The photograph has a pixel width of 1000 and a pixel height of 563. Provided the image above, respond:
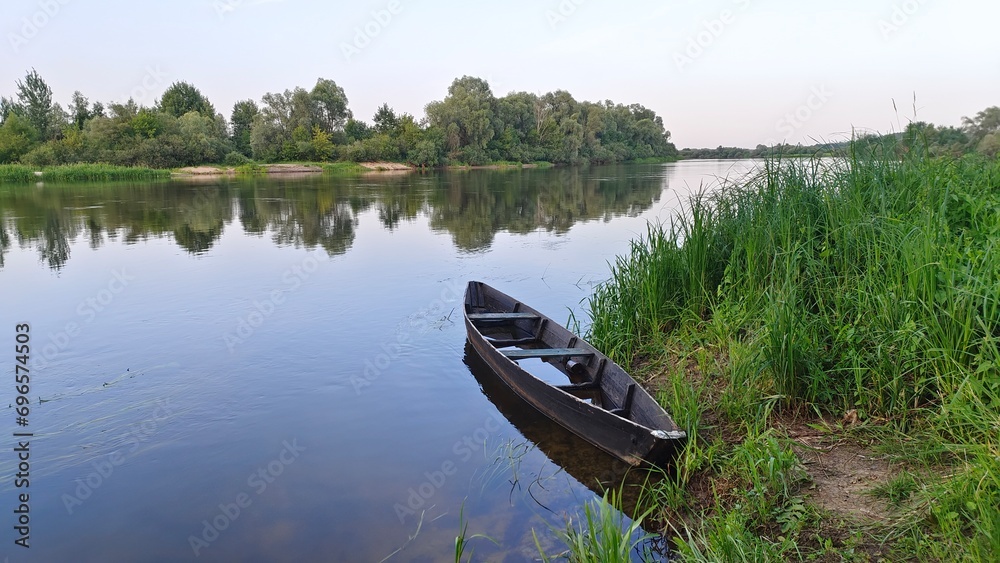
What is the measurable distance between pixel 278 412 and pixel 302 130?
61454mm

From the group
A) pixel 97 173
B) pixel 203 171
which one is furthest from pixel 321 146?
pixel 97 173

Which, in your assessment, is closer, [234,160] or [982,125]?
[982,125]

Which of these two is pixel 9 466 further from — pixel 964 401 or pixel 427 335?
pixel 964 401

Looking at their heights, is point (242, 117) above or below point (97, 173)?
above

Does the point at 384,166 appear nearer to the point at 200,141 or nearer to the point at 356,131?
the point at 356,131

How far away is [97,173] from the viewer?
45.3 meters

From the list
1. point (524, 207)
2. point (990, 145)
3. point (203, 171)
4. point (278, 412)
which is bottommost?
point (278, 412)

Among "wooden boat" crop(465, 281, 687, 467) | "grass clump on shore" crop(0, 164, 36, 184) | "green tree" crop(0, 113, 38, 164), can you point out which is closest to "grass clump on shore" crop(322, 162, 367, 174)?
"grass clump on shore" crop(0, 164, 36, 184)

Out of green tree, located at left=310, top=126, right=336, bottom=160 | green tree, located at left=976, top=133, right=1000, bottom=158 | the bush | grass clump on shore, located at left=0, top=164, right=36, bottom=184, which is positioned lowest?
green tree, located at left=976, top=133, right=1000, bottom=158

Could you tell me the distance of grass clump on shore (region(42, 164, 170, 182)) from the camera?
43.7 meters

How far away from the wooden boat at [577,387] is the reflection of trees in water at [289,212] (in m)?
7.58

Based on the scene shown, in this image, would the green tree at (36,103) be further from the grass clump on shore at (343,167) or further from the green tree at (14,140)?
the grass clump on shore at (343,167)

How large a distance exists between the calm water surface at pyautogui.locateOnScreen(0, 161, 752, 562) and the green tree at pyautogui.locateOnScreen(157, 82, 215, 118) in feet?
223

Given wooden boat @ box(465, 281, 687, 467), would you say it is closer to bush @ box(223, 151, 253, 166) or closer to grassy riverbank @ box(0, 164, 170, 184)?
grassy riverbank @ box(0, 164, 170, 184)
